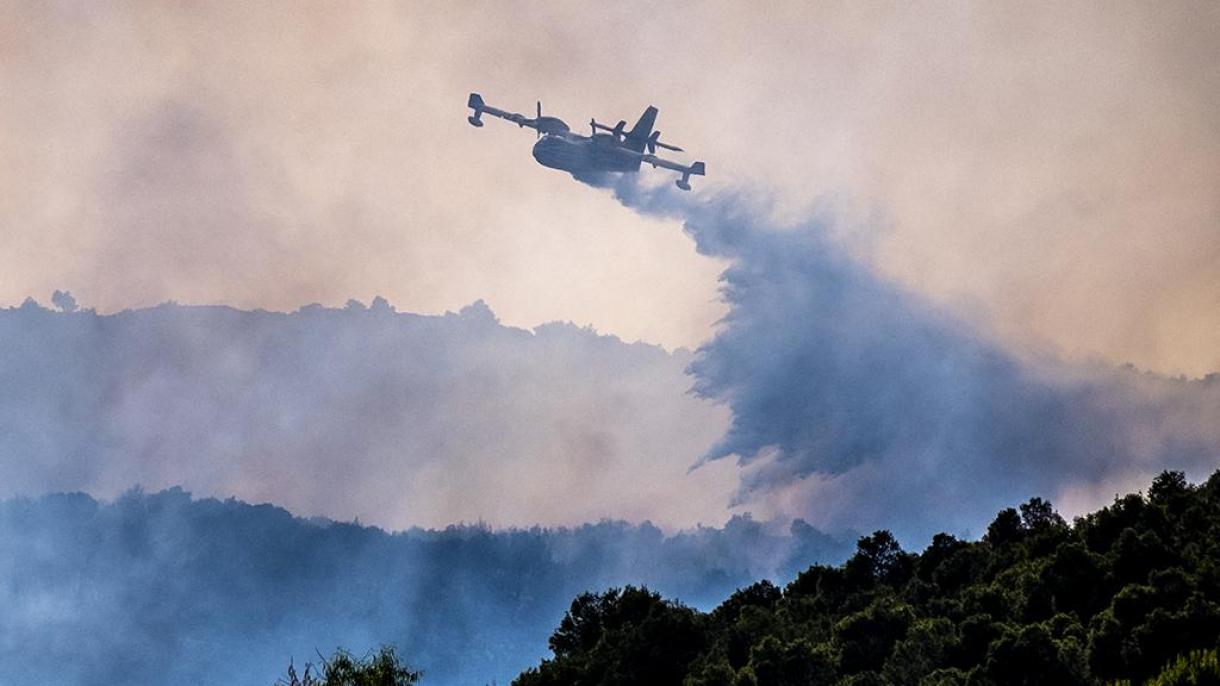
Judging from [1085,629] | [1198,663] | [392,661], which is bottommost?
[1198,663]

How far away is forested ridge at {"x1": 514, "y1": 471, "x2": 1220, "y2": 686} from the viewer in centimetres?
9650

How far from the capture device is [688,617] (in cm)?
14500

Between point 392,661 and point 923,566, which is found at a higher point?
point 923,566

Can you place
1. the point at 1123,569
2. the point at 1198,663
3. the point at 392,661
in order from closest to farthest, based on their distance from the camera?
the point at 1198,663 → the point at 392,661 → the point at 1123,569

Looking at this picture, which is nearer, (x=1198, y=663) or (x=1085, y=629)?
(x=1198, y=663)

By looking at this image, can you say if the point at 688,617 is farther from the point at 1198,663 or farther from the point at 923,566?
the point at 1198,663

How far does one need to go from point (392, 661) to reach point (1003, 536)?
10941cm

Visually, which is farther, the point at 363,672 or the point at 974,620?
the point at 974,620

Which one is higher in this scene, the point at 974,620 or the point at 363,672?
the point at 363,672

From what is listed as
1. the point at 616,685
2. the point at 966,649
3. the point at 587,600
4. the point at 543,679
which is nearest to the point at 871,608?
the point at 966,649

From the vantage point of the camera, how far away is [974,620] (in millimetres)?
108625

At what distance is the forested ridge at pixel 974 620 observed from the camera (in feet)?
317

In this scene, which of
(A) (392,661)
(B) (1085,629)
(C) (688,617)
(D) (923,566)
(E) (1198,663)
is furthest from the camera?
(D) (923,566)

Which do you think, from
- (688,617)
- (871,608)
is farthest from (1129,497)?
(688,617)
